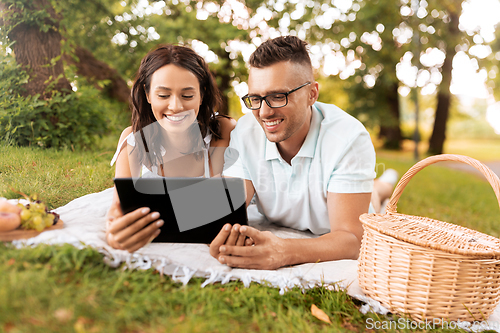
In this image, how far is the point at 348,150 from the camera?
7.91ft

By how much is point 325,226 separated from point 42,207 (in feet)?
6.21

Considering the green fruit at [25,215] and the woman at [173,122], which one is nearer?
the green fruit at [25,215]

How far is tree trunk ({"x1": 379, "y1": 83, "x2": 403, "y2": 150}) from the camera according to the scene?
583 inches

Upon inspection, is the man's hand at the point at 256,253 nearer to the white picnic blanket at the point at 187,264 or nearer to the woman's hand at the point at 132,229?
the white picnic blanket at the point at 187,264

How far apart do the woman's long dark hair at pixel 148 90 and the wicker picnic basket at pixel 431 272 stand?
5.04ft

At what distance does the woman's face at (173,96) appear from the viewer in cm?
245

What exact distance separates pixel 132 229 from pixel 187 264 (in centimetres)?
36

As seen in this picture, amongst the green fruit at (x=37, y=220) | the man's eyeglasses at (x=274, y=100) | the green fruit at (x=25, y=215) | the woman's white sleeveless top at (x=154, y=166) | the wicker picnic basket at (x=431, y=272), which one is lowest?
the wicker picnic basket at (x=431, y=272)

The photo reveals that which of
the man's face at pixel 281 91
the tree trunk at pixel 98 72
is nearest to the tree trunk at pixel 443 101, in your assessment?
the tree trunk at pixel 98 72

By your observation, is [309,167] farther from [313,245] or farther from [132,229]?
[132,229]

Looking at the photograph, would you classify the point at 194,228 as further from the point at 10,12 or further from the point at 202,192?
the point at 10,12

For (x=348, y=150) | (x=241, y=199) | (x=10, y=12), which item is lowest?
(x=241, y=199)

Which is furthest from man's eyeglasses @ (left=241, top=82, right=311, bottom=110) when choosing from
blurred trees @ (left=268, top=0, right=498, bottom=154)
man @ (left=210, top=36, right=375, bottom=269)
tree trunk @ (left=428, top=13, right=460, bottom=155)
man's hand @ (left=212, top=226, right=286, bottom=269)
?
tree trunk @ (left=428, top=13, right=460, bottom=155)

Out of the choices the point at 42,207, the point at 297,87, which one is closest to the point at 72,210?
the point at 42,207
